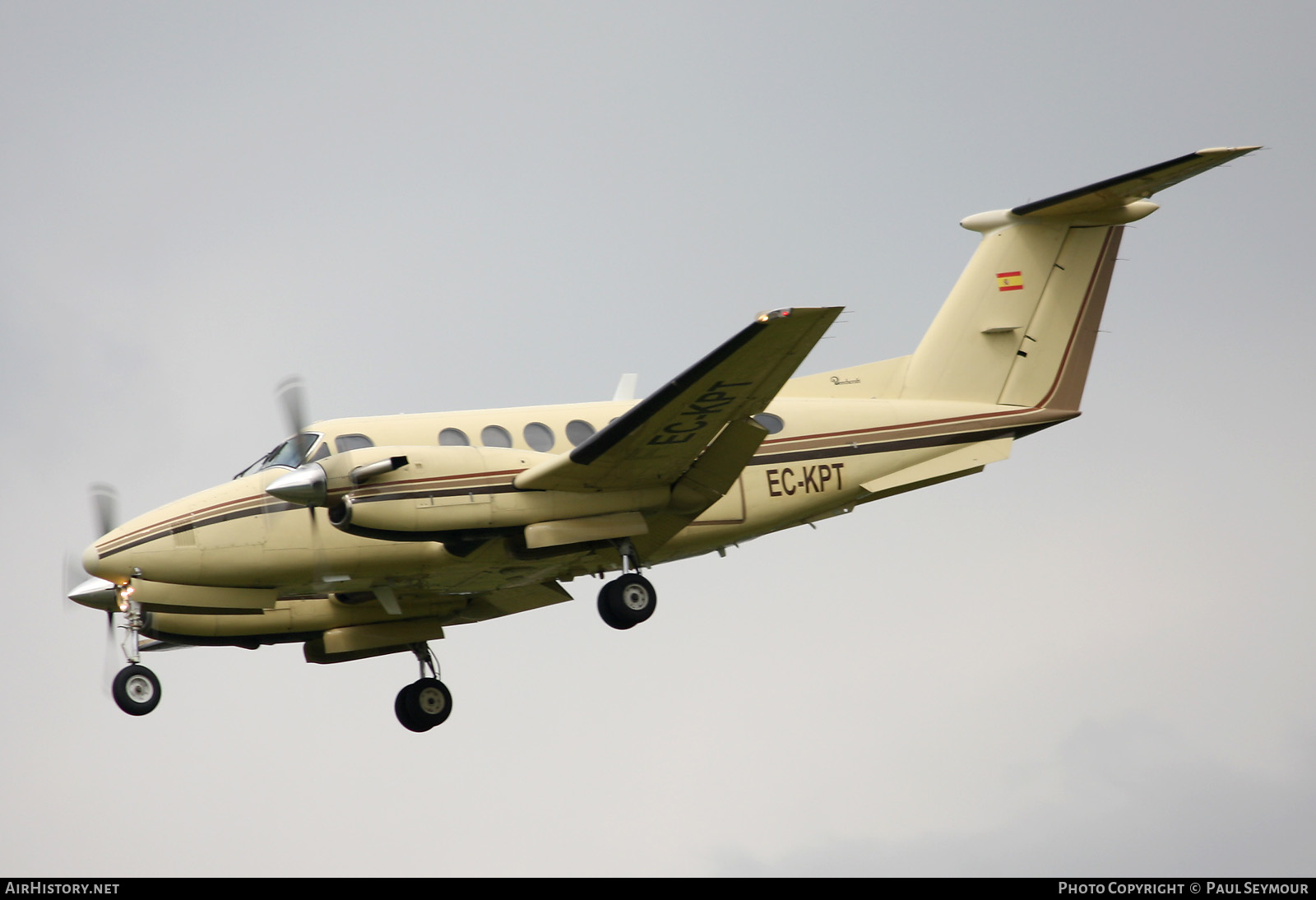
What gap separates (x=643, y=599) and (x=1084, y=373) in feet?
23.2

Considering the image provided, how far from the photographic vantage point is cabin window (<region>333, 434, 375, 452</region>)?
15406 millimetres

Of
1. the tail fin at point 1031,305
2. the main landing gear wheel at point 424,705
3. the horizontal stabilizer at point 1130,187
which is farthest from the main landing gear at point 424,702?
the horizontal stabilizer at point 1130,187

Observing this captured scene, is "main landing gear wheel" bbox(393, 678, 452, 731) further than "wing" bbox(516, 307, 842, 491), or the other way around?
"main landing gear wheel" bbox(393, 678, 452, 731)

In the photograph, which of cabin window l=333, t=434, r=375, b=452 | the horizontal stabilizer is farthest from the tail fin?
cabin window l=333, t=434, r=375, b=452

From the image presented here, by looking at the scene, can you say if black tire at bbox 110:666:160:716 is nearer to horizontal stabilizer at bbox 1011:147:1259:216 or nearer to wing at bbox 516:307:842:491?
wing at bbox 516:307:842:491

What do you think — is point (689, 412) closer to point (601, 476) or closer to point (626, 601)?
point (601, 476)

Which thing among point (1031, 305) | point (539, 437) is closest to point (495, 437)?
point (539, 437)

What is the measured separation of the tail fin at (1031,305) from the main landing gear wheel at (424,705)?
23.3 feet

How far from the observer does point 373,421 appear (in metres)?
15.7

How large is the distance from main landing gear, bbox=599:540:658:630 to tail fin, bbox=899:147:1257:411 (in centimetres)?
478

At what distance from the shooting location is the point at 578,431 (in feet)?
53.7

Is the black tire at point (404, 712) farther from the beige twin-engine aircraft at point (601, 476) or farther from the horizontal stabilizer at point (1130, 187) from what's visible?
the horizontal stabilizer at point (1130, 187)

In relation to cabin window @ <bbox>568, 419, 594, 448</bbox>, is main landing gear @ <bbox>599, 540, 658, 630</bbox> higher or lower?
lower

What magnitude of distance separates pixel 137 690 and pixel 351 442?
3.51 meters
